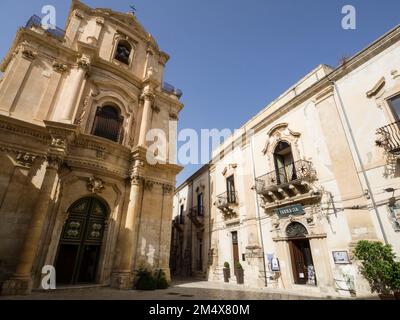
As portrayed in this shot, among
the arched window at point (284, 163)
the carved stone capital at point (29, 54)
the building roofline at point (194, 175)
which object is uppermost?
the carved stone capital at point (29, 54)

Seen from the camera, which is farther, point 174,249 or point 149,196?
point 174,249

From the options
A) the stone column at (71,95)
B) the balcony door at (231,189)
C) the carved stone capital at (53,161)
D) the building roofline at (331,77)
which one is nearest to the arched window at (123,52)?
the stone column at (71,95)

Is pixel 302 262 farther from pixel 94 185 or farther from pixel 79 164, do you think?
pixel 79 164

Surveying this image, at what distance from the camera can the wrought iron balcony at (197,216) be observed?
1737 cm

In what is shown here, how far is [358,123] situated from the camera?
340 inches

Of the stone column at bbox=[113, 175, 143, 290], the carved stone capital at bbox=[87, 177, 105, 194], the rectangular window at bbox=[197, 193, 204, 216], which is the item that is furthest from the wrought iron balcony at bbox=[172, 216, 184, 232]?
the carved stone capital at bbox=[87, 177, 105, 194]

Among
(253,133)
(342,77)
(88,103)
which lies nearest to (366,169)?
(342,77)

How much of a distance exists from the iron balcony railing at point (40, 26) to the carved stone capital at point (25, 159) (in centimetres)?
654

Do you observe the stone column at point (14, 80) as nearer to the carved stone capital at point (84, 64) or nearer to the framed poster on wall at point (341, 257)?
the carved stone capital at point (84, 64)

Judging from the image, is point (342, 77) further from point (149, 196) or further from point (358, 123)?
point (149, 196)

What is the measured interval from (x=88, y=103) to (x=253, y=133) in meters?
9.89

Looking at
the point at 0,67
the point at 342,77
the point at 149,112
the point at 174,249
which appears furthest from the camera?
the point at 174,249

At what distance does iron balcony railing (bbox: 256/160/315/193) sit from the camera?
9844 millimetres
